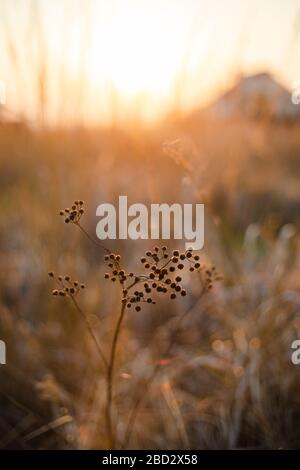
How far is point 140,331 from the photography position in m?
1.61

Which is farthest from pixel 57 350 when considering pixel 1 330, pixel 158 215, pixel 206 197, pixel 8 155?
pixel 8 155

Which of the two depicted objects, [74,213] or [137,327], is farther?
[137,327]

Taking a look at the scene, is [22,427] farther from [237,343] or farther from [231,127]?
[231,127]

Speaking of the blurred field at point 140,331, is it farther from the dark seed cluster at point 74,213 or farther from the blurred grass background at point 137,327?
the dark seed cluster at point 74,213

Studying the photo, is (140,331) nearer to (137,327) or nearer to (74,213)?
(137,327)

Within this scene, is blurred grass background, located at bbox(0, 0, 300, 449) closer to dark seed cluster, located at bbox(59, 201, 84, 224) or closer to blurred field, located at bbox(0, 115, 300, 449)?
→ blurred field, located at bbox(0, 115, 300, 449)

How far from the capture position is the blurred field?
1.16m

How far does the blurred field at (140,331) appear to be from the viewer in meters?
1.16

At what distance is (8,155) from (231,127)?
85 cm

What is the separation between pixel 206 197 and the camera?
3.54ft

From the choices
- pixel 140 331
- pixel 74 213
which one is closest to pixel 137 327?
pixel 140 331

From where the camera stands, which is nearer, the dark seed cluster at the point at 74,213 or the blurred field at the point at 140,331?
the dark seed cluster at the point at 74,213

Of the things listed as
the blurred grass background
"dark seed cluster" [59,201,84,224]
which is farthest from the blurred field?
"dark seed cluster" [59,201,84,224]

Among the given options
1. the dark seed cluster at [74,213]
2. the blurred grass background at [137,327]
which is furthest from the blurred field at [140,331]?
the dark seed cluster at [74,213]
